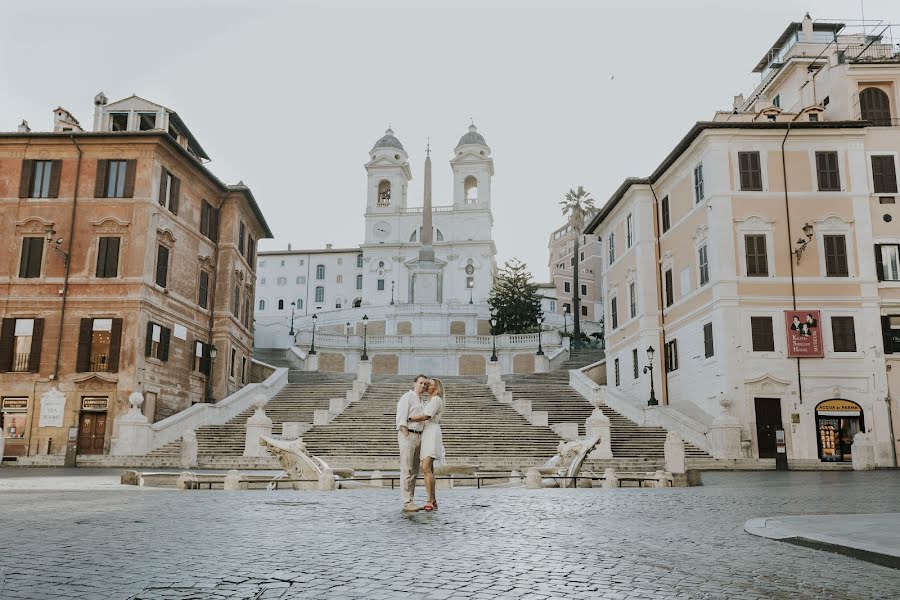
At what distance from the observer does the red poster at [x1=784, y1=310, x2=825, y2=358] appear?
3052cm

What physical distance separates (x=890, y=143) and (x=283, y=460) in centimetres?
2916

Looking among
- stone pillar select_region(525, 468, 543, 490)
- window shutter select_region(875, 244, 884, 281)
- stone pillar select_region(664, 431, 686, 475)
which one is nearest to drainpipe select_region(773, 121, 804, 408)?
window shutter select_region(875, 244, 884, 281)

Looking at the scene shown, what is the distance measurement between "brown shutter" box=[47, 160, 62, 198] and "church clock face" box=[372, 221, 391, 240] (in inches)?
2663

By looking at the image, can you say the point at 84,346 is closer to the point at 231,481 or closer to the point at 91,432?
the point at 91,432

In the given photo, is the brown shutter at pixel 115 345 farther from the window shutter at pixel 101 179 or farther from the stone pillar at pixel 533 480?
the stone pillar at pixel 533 480

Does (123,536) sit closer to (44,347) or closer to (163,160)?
(44,347)

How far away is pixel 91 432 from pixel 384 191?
252 feet

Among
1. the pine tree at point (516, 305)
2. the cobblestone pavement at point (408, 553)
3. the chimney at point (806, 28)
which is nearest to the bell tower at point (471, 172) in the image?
the pine tree at point (516, 305)

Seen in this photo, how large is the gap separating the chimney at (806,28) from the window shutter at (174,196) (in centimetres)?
3687

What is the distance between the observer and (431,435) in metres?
10.1

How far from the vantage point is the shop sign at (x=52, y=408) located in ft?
102

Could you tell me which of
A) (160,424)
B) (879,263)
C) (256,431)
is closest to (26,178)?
(160,424)

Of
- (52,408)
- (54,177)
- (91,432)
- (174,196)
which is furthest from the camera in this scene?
(174,196)

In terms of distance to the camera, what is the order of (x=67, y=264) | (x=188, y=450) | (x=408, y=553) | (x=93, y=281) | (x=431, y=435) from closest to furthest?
(x=408, y=553), (x=431, y=435), (x=188, y=450), (x=93, y=281), (x=67, y=264)
